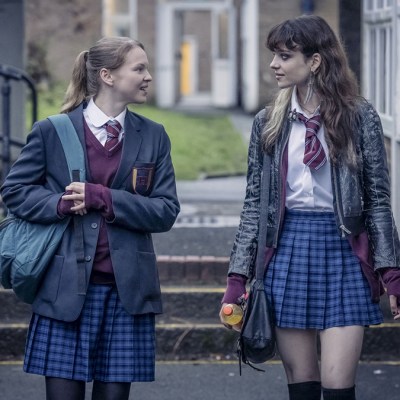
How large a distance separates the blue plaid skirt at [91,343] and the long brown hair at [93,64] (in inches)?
29.6

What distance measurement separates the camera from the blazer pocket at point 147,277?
15.1ft

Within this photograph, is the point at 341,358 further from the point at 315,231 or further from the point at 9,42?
the point at 9,42

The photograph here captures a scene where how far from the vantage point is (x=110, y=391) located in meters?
4.58

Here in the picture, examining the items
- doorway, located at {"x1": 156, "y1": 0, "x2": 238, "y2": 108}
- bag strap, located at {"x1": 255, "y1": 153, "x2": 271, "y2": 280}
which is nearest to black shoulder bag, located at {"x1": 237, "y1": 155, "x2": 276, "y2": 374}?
bag strap, located at {"x1": 255, "y1": 153, "x2": 271, "y2": 280}

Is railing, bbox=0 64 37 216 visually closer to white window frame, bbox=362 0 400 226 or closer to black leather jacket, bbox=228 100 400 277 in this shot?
white window frame, bbox=362 0 400 226

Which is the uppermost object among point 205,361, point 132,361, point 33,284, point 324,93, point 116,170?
point 324,93

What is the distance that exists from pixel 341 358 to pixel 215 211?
647 centimetres

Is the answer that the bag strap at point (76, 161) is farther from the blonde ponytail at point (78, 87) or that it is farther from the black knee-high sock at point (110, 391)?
the black knee-high sock at point (110, 391)

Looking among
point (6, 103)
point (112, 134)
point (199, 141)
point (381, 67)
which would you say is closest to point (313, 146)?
point (112, 134)

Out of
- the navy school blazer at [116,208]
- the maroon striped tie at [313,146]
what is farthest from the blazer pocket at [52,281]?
the maroon striped tie at [313,146]

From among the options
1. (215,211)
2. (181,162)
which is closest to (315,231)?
(215,211)

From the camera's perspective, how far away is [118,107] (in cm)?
465

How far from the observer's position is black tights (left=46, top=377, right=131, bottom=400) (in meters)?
4.55

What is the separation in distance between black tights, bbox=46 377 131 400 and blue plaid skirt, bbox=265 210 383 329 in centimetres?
66
